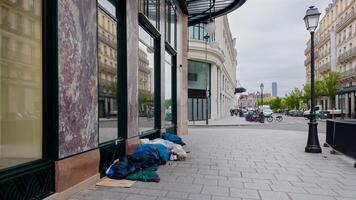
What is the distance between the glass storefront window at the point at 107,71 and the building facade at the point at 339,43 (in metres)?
40.6

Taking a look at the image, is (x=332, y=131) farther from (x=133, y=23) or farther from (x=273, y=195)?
(x=133, y=23)

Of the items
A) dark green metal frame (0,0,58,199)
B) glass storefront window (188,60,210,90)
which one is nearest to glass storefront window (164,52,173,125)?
dark green metal frame (0,0,58,199)

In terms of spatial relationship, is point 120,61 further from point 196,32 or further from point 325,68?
point 325,68

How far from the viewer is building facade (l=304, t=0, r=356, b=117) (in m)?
52.8

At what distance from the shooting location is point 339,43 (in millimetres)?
60688

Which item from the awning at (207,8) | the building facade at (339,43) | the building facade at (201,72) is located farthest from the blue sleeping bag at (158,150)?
the building facade at (339,43)

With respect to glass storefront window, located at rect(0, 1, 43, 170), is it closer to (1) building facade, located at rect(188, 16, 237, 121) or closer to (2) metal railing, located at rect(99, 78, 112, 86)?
(2) metal railing, located at rect(99, 78, 112, 86)

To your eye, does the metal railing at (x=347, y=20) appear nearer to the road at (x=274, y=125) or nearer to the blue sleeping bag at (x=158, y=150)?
the road at (x=274, y=125)

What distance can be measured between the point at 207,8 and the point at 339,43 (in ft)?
164

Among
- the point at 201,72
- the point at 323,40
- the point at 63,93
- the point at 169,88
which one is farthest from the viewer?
the point at 323,40

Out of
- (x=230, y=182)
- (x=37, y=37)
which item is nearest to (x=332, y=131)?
(x=230, y=182)

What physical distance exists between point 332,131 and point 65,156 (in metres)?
9.87

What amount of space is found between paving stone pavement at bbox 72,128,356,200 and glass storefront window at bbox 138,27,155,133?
198cm

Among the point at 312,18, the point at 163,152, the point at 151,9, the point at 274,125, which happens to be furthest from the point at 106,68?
the point at 274,125
